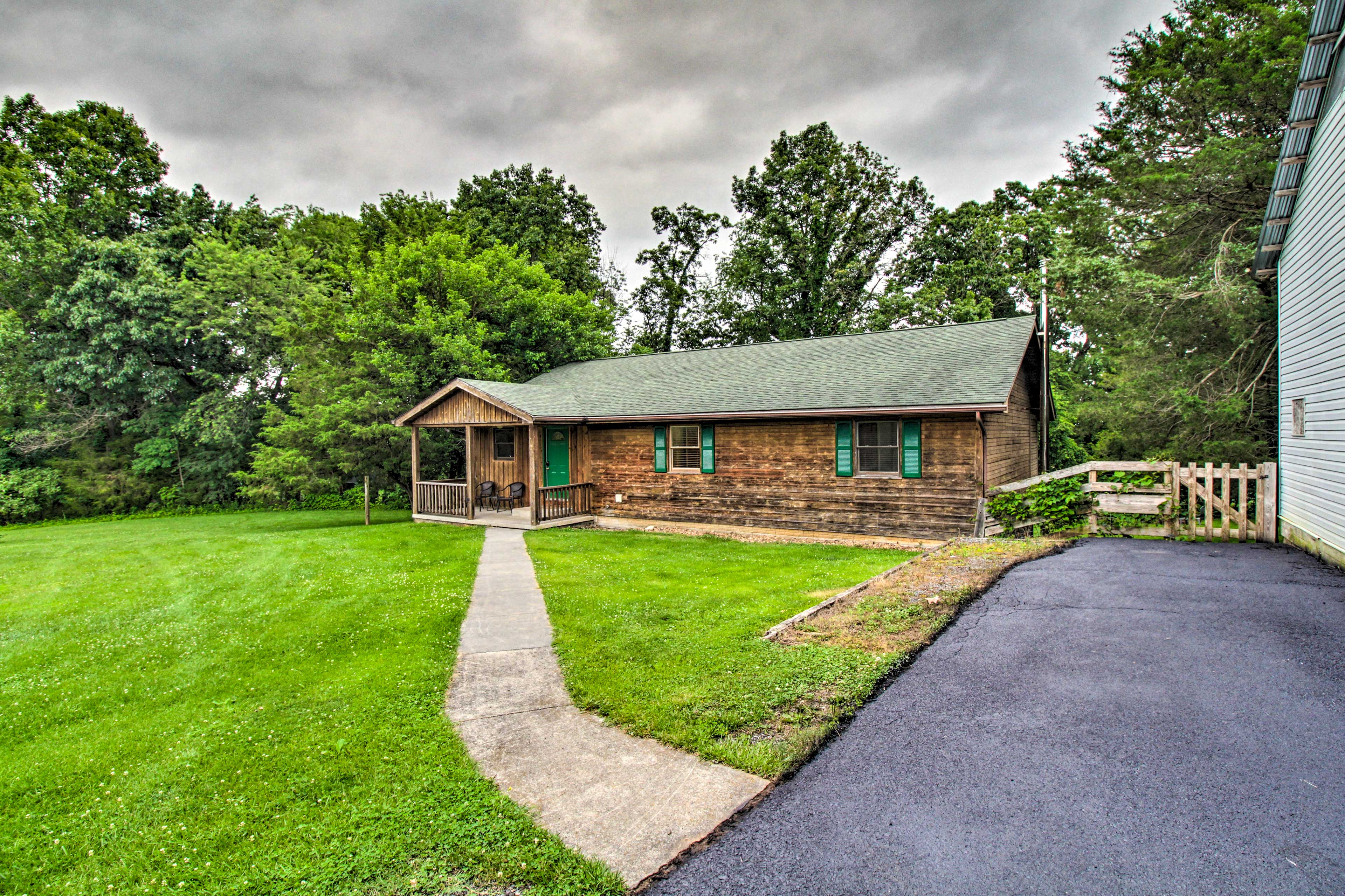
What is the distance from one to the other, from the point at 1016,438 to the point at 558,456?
1130 cm

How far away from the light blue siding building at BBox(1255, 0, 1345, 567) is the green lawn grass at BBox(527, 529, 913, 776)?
5779 millimetres

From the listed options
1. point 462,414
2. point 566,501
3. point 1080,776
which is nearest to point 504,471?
point 462,414

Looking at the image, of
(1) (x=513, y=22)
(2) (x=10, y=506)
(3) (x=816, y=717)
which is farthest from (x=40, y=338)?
(3) (x=816, y=717)

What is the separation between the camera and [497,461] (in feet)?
57.6

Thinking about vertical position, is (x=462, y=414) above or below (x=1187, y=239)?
below

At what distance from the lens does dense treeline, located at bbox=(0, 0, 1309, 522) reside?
15.3 meters

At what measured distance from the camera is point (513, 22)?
14883 millimetres

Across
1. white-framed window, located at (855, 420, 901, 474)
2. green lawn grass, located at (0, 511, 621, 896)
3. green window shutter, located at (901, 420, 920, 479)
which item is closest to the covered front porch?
green lawn grass, located at (0, 511, 621, 896)

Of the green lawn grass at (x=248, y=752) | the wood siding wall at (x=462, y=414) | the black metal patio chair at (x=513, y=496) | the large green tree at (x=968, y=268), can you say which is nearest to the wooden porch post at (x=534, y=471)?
the wood siding wall at (x=462, y=414)

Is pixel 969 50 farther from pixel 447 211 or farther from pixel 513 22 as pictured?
pixel 447 211

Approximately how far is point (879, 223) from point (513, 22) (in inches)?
790

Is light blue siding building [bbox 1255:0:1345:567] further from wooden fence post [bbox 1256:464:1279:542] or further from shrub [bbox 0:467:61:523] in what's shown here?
shrub [bbox 0:467:61:523]

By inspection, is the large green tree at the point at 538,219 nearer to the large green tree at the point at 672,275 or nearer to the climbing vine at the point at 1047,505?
the large green tree at the point at 672,275

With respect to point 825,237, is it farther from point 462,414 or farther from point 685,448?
point 462,414
